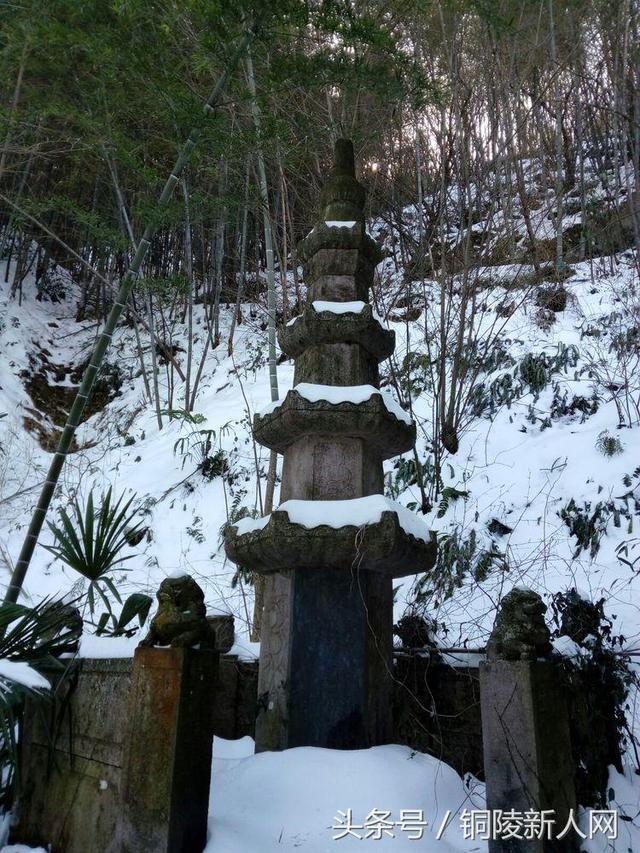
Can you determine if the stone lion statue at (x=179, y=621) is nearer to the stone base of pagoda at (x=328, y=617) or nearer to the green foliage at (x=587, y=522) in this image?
the stone base of pagoda at (x=328, y=617)

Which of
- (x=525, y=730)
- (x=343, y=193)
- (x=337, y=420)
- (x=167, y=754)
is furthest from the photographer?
(x=343, y=193)

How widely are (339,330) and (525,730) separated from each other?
2.44 meters

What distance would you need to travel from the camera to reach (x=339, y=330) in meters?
3.99

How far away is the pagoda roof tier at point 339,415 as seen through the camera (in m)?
3.64

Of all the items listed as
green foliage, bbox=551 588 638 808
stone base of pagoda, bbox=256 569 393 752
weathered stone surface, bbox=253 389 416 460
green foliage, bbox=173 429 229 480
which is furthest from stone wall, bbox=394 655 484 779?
green foliage, bbox=173 429 229 480

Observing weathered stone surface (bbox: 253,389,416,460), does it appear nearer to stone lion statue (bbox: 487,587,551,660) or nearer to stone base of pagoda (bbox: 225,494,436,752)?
stone base of pagoda (bbox: 225,494,436,752)

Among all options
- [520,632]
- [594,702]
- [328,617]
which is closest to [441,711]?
[594,702]

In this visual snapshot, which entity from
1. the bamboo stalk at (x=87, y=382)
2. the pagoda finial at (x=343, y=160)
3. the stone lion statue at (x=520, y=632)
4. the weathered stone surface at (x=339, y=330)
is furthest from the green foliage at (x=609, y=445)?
the bamboo stalk at (x=87, y=382)

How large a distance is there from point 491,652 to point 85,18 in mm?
6584

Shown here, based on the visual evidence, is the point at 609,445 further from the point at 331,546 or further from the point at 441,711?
the point at 331,546

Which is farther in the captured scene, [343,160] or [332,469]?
[343,160]

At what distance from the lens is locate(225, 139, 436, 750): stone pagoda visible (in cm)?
Answer: 321

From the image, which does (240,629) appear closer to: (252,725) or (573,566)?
(252,725)

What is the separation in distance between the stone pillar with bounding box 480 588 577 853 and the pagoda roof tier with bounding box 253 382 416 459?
139cm
